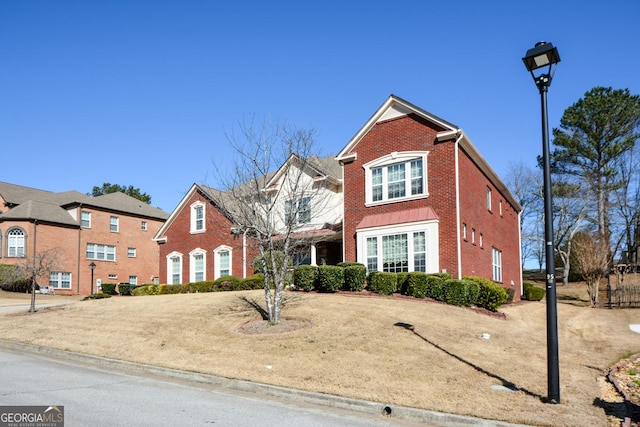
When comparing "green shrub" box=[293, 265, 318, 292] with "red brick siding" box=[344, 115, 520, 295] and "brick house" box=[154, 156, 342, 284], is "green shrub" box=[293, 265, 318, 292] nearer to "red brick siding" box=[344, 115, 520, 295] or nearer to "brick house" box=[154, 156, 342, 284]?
"red brick siding" box=[344, 115, 520, 295]

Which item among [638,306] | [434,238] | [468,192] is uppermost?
[468,192]

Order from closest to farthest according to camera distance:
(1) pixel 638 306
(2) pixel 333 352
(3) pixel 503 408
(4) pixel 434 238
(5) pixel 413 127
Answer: (3) pixel 503 408, (2) pixel 333 352, (4) pixel 434 238, (5) pixel 413 127, (1) pixel 638 306

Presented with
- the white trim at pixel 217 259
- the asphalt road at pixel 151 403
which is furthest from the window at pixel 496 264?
the asphalt road at pixel 151 403

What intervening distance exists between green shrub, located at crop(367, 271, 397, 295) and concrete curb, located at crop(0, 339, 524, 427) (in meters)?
11.1

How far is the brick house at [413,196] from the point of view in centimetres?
2188

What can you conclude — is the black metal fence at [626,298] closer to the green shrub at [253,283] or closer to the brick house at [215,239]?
the brick house at [215,239]

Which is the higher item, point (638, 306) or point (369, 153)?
point (369, 153)

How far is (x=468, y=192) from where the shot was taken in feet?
77.6

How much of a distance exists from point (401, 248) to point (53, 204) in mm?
32256

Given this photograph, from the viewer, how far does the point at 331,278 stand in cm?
2095

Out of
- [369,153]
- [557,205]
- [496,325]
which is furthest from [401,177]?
[557,205]

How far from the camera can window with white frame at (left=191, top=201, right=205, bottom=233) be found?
106 feet

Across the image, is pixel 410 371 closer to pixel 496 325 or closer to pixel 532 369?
pixel 532 369

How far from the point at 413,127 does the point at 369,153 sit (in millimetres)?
2490
